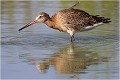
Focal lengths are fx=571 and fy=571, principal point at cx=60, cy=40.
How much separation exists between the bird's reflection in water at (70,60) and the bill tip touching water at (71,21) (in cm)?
160

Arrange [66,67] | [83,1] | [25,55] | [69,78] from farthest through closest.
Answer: [83,1] → [25,55] → [66,67] → [69,78]

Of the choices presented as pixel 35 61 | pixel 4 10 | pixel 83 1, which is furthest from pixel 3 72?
pixel 83 1

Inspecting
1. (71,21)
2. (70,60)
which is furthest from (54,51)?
(71,21)

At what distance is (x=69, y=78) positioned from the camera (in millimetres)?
9375

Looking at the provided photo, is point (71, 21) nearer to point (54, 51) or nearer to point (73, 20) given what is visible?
point (73, 20)

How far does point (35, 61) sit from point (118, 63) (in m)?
1.55

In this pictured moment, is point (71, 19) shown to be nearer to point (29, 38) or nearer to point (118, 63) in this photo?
point (29, 38)

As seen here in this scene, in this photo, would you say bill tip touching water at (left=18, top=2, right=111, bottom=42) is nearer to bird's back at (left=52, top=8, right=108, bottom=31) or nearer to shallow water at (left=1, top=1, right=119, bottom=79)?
bird's back at (left=52, top=8, right=108, bottom=31)

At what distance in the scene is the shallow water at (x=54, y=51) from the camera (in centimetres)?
982

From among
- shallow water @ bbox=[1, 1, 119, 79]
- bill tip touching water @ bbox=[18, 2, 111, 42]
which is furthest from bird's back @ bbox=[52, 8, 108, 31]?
shallow water @ bbox=[1, 1, 119, 79]

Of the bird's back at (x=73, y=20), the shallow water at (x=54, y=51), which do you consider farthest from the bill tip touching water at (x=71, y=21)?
the shallow water at (x=54, y=51)

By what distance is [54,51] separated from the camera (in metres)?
11.7

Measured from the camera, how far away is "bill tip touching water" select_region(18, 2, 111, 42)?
13656mm

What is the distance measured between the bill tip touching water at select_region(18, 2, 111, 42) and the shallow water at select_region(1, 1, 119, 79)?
24 cm
